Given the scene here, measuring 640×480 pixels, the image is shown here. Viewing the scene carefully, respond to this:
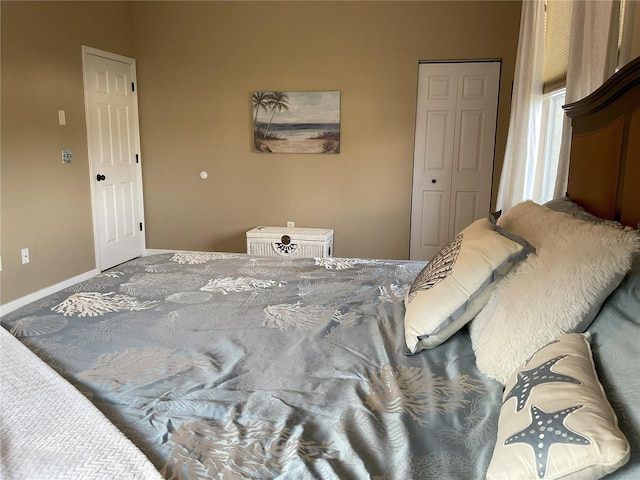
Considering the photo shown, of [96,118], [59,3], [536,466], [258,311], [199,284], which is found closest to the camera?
[536,466]

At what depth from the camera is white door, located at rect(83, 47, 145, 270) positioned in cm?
435

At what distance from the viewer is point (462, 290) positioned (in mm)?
1405

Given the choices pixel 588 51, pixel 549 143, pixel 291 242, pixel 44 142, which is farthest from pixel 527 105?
pixel 44 142

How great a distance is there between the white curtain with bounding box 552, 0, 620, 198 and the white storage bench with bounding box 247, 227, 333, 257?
Result: 94.9 inches

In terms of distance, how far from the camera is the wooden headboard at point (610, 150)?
4.72 ft

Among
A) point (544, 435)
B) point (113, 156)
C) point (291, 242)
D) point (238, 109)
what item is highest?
point (238, 109)

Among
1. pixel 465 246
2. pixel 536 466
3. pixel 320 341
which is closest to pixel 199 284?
pixel 320 341

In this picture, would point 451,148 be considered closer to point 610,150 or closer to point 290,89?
point 290,89

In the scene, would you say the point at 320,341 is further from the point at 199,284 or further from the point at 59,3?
the point at 59,3

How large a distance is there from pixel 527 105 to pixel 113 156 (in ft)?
12.1

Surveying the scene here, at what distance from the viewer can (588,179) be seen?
1.87 metres

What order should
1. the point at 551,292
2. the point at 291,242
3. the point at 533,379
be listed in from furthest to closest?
the point at 291,242
the point at 551,292
the point at 533,379

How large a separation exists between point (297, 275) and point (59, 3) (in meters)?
3.31

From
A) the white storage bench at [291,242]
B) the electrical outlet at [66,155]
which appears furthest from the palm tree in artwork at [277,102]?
the electrical outlet at [66,155]
